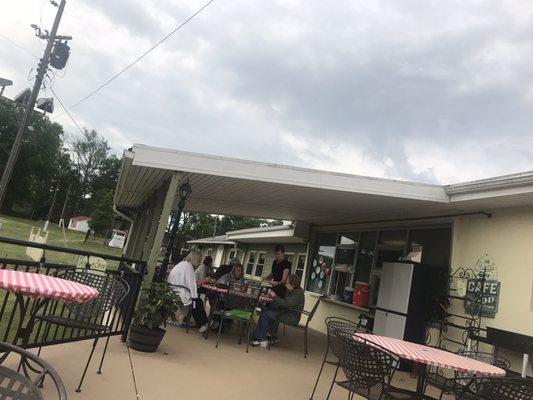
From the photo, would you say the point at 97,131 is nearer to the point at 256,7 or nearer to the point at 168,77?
the point at 168,77

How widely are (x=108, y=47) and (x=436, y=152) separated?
351 inches

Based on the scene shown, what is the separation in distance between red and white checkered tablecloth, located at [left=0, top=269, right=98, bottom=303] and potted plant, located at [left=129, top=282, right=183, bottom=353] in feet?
6.88

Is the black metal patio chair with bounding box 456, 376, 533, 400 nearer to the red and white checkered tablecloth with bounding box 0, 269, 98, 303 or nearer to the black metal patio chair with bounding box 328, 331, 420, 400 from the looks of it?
the black metal patio chair with bounding box 328, 331, 420, 400

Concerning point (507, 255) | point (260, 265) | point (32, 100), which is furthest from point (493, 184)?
point (260, 265)

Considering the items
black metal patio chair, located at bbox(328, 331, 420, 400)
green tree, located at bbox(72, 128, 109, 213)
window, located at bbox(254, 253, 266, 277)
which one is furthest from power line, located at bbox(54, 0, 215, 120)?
green tree, located at bbox(72, 128, 109, 213)

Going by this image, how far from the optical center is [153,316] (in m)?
4.77

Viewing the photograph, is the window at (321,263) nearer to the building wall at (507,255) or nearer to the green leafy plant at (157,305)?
the building wall at (507,255)

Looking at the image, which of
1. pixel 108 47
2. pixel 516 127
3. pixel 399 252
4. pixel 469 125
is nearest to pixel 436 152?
pixel 469 125

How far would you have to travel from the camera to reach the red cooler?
8782mm

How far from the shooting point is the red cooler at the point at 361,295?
28.8ft

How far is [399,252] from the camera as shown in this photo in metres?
8.40

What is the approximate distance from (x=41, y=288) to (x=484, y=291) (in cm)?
570

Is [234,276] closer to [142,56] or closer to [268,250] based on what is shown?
[142,56]

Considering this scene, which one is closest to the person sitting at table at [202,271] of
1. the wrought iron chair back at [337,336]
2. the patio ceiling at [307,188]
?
the patio ceiling at [307,188]
